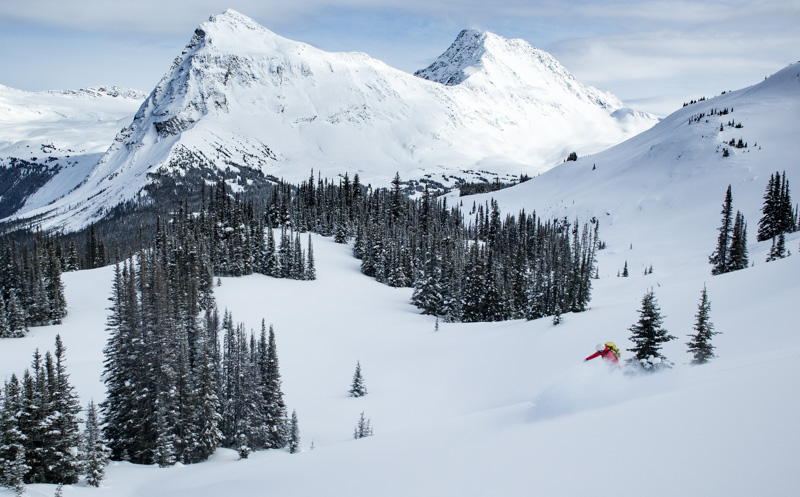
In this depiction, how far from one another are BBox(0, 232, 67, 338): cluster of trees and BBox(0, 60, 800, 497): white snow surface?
284cm

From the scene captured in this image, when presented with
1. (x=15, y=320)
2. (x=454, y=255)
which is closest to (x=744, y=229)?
(x=454, y=255)

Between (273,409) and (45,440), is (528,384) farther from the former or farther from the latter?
(45,440)

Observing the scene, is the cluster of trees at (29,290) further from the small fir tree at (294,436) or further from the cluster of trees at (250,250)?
the small fir tree at (294,436)

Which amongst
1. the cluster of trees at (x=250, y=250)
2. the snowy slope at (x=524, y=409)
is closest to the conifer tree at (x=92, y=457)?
the snowy slope at (x=524, y=409)

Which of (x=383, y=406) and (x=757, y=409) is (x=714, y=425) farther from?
(x=383, y=406)

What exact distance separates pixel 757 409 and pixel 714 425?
0.86 metres

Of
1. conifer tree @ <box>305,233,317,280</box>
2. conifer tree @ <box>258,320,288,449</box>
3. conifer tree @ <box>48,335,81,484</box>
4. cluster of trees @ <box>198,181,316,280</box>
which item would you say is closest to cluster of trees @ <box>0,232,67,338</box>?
cluster of trees @ <box>198,181,316,280</box>

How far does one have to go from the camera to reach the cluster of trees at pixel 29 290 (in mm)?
61969

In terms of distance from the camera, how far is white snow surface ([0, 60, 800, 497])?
9.83 meters

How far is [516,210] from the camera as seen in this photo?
17475cm

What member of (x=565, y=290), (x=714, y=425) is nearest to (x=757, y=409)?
(x=714, y=425)

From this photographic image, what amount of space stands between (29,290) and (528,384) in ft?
215

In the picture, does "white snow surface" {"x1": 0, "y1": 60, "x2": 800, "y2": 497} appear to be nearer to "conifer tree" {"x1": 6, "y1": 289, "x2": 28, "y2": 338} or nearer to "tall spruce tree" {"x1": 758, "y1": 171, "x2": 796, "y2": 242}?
"conifer tree" {"x1": 6, "y1": 289, "x2": 28, "y2": 338}

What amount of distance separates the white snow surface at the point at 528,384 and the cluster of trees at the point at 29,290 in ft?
9.33
